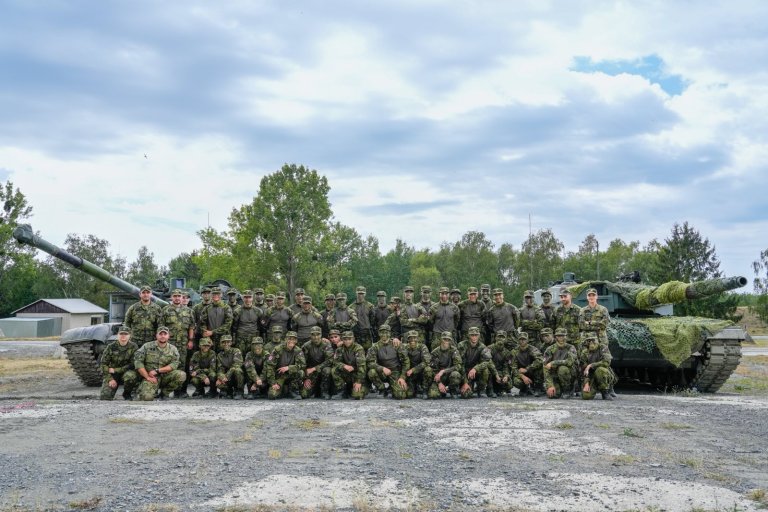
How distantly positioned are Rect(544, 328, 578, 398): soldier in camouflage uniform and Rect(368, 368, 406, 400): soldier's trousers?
2310mm

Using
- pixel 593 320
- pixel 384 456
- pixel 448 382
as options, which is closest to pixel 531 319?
pixel 593 320

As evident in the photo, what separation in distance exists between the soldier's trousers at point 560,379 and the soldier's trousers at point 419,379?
1.82 m

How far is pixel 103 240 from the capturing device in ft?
251

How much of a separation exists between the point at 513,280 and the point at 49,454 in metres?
50.0

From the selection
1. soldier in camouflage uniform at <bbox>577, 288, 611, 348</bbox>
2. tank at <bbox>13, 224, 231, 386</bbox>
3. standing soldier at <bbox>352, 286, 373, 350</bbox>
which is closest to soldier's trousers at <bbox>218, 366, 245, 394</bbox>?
standing soldier at <bbox>352, 286, 373, 350</bbox>

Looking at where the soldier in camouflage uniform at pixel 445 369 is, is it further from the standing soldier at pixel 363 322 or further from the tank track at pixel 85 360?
the tank track at pixel 85 360

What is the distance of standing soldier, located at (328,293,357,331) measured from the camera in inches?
498

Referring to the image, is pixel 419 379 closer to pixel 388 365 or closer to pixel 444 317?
pixel 388 365

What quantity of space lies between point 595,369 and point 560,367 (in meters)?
0.53

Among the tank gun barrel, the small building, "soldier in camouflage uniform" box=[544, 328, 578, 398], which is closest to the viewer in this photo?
"soldier in camouflage uniform" box=[544, 328, 578, 398]

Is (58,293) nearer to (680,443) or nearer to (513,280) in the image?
(513,280)

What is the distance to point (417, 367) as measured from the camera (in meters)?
11.3

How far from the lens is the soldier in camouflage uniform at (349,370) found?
1128cm

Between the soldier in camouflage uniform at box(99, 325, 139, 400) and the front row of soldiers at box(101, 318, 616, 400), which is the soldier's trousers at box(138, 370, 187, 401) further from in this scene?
the soldier in camouflage uniform at box(99, 325, 139, 400)
